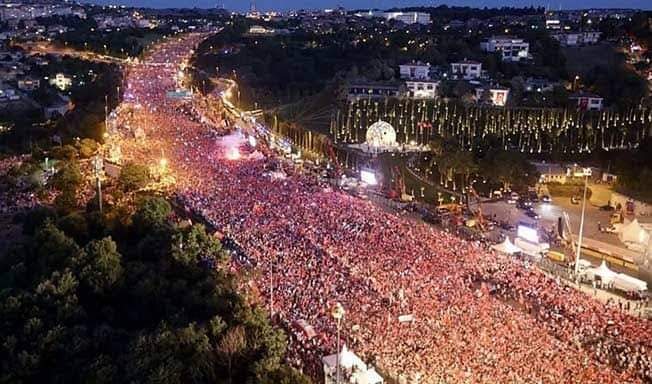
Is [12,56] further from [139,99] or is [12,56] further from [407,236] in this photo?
[407,236]

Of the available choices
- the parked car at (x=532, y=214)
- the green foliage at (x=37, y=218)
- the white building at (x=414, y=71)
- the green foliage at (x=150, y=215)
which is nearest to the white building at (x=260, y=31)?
the white building at (x=414, y=71)

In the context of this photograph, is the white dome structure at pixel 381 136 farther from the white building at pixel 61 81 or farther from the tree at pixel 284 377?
the white building at pixel 61 81

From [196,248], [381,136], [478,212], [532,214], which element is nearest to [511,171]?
[532,214]

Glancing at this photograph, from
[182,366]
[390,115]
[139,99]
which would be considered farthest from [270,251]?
[139,99]

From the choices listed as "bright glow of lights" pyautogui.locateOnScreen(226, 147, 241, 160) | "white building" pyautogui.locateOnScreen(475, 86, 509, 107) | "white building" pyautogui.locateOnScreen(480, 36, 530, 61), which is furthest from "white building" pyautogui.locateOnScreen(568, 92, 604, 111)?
"bright glow of lights" pyautogui.locateOnScreen(226, 147, 241, 160)

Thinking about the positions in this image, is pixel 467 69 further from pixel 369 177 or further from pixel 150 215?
pixel 150 215

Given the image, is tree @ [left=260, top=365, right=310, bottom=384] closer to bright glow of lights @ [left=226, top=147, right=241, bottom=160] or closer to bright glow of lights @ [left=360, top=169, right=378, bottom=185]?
bright glow of lights @ [left=360, top=169, right=378, bottom=185]
